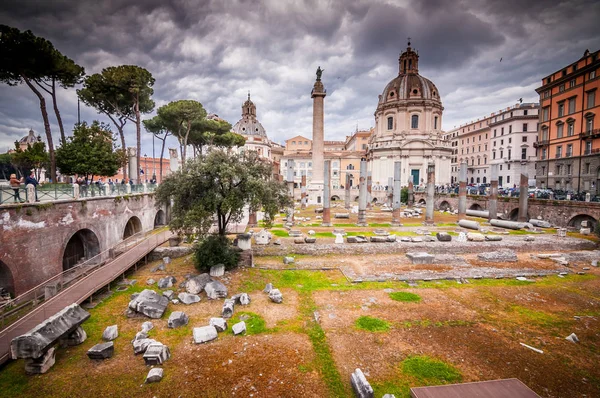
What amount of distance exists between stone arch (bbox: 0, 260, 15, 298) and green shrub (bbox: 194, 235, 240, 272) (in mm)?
6836

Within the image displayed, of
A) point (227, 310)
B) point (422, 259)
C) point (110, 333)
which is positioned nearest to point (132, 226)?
point (110, 333)

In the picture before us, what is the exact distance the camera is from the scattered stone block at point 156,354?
6696 mm

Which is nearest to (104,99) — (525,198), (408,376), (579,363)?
(408,376)

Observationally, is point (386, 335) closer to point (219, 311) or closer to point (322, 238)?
point (219, 311)

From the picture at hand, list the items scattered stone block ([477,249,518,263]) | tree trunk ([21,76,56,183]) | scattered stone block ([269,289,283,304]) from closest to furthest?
scattered stone block ([269,289,283,304]) < scattered stone block ([477,249,518,263]) < tree trunk ([21,76,56,183])

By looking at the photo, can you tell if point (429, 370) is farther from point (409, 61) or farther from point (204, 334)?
point (409, 61)

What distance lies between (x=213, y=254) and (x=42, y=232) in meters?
7.60

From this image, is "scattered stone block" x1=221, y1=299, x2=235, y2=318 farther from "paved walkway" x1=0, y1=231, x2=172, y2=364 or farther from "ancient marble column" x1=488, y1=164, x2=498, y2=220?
"ancient marble column" x1=488, y1=164, x2=498, y2=220

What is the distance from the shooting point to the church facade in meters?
51.6

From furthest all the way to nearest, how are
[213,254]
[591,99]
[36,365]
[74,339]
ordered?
[591,99], [213,254], [74,339], [36,365]

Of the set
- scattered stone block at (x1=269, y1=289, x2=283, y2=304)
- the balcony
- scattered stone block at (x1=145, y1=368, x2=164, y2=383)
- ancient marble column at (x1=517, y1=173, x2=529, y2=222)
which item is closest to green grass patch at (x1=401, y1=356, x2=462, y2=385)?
scattered stone block at (x1=269, y1=289, x2=283, y2=304)

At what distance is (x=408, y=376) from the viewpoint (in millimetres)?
6340

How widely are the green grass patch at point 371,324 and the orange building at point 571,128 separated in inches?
1292

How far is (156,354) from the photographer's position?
6730mm
